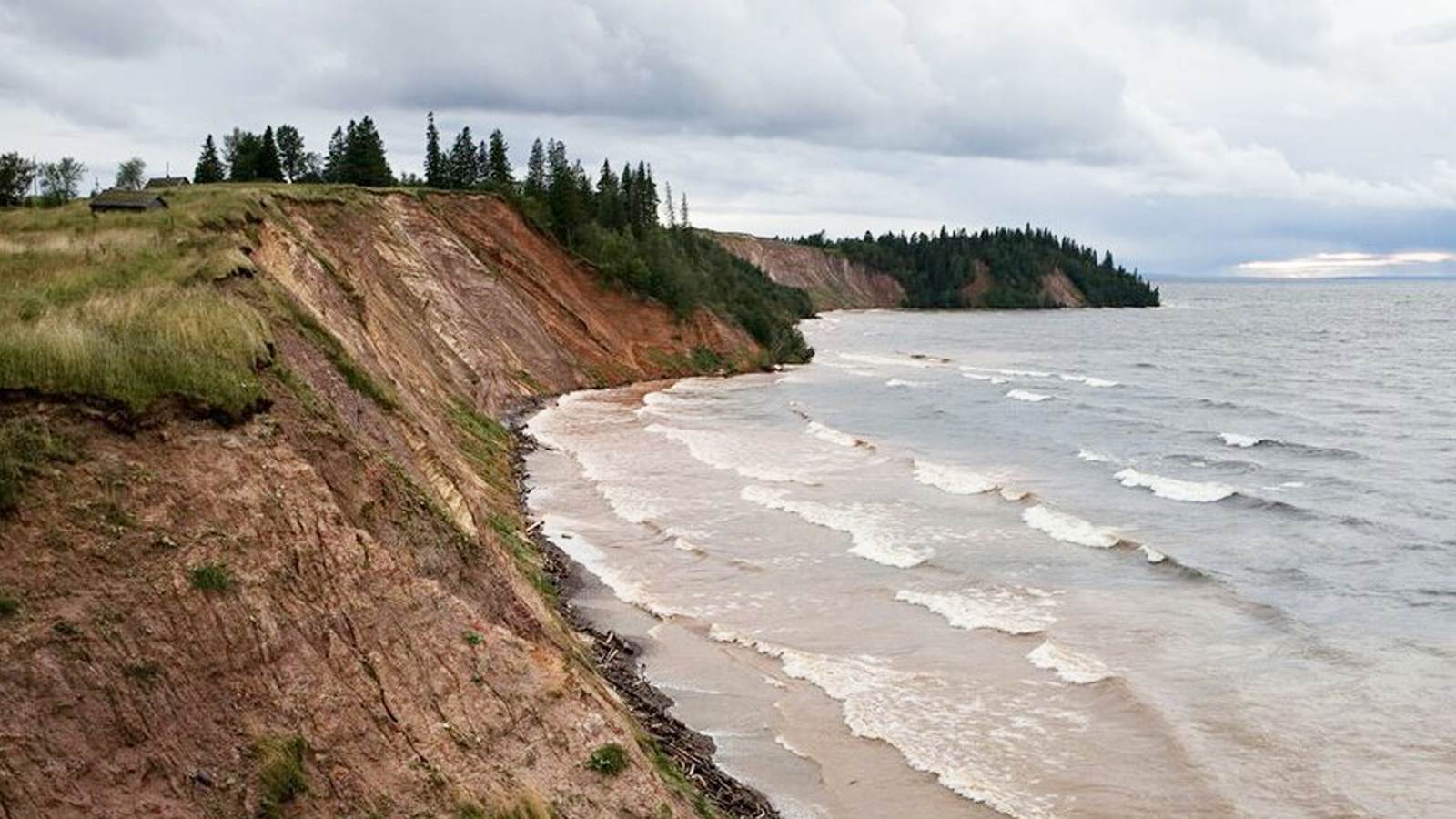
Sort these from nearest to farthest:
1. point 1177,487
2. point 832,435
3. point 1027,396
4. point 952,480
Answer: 1. point 1177,487
2. point 952,480
3. point 832,435
4. point 1027,396

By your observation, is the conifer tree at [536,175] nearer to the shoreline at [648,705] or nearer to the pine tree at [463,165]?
the pine tree at [463,165]

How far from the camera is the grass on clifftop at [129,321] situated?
462 inches

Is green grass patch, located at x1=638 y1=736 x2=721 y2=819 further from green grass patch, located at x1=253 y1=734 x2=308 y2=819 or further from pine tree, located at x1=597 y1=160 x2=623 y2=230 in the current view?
pine tree, located at x1=597 y1=160 x2=623 y2=230

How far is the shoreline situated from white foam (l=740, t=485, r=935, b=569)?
7413 mm

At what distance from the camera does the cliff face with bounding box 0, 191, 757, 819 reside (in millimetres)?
9555

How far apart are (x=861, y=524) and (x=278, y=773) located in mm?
22897

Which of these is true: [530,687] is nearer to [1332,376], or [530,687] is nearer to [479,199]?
[479,199]

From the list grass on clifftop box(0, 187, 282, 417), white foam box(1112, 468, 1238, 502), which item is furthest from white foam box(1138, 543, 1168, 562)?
grass on clifftop box(0, 187, 282, 417)

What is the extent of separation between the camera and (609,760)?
1249cm

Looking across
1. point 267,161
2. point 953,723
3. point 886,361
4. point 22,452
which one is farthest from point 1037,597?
point 886,361

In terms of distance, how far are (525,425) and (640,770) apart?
115 feet

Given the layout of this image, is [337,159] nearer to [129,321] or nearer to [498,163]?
[498,163]

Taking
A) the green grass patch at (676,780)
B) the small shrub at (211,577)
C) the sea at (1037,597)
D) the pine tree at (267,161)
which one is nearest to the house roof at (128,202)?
the sea at (1037,597)

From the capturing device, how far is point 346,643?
11.5 meters
